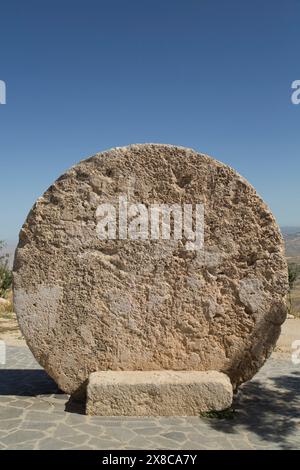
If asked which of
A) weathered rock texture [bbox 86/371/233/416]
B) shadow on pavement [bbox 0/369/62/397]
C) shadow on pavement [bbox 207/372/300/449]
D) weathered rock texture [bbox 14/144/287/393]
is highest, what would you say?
weathered rock texture [bbox 14/144/287/393]

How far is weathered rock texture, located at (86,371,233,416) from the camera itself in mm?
4926

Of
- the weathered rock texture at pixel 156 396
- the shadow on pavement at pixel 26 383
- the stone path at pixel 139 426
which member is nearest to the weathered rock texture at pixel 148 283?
the weathered rock texture at pixel 156 396

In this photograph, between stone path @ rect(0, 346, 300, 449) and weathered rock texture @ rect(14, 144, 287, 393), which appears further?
weathered rock texture @ rect(14, 144, 287, 393)

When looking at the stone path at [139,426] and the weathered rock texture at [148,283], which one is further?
the weathered rock texture at [148,283]

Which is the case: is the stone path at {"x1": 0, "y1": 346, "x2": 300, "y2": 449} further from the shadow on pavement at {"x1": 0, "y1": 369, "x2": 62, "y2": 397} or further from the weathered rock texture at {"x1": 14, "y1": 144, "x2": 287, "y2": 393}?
the weathered rock texture at {"x1": 14, "y1": 144, "x2": 287, "y2": 393}

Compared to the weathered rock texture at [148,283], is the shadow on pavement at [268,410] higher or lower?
lower

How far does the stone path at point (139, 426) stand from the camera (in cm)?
425

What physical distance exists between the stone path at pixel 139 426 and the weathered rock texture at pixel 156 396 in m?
0.11

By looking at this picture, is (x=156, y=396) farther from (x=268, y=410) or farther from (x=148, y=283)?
(x=268, y=410)

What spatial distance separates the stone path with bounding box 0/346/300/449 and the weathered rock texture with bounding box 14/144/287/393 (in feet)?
1.73

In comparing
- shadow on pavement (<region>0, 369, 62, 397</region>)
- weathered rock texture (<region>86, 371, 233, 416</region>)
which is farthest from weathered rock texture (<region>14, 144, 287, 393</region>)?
shadow on pavement (<region>0, 369, 62, 397</region>)

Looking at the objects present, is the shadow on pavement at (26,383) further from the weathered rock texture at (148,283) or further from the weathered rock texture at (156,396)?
the weathered rock texture at (156,396)
